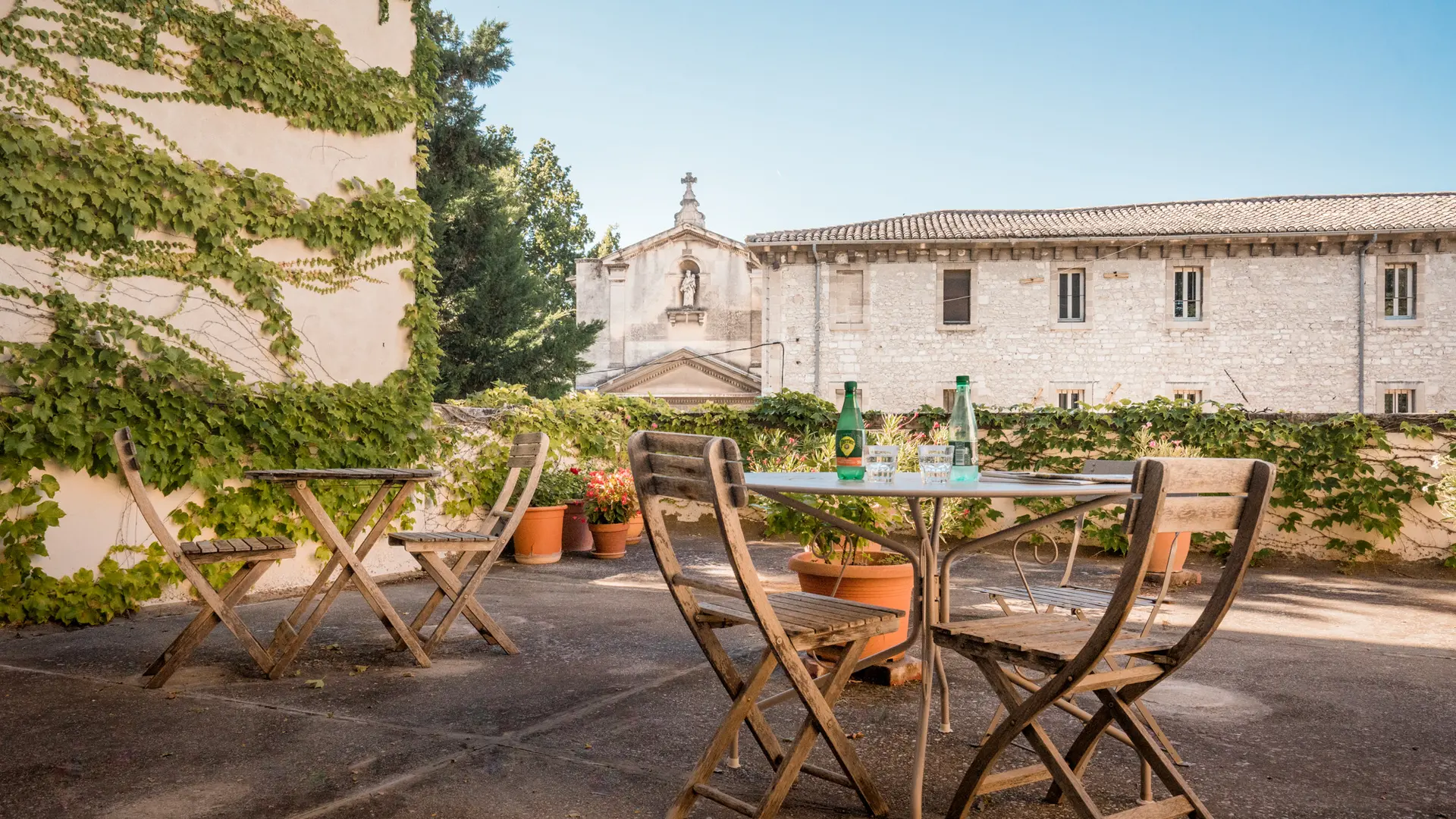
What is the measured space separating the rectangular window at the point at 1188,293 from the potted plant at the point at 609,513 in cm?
1631

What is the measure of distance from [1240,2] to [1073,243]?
6.94 metres

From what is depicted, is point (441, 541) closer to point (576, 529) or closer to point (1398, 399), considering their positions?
point (576, 529)

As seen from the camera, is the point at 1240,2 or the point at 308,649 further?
the point at 1240,2

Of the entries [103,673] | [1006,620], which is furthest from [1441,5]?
[103,673]

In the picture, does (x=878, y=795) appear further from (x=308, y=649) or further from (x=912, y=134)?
(x=912, y=134)

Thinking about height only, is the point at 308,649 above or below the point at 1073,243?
below

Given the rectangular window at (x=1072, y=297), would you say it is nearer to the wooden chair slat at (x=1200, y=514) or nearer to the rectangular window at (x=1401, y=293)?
the rectangular window at (x=1401, y=293)

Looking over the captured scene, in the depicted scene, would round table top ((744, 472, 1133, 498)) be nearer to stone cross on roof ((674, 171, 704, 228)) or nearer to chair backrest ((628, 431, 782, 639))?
chair backrest ((628, 431, 782, 639))

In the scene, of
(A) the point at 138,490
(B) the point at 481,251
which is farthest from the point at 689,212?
(A) the point at 138,490

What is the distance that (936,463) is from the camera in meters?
2.98

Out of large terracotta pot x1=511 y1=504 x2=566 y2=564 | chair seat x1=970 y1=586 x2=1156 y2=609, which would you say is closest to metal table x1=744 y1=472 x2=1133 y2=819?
chair seat x1=970 y1=586 x2=1156 y2=609

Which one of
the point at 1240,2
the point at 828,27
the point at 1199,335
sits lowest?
the point at 1199,335

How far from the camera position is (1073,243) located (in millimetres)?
20391

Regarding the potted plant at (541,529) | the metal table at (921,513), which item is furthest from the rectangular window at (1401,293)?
the metal table at (921,513)
